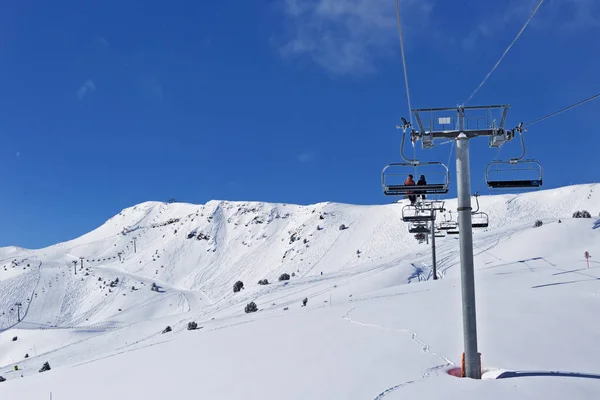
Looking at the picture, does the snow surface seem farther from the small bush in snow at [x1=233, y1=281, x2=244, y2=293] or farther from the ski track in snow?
the small bush in snow at [x1=233, y1=281, x2=244, y2=293]

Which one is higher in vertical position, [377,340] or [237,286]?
[237,286]

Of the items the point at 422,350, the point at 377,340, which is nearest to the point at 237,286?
the point at 377,340

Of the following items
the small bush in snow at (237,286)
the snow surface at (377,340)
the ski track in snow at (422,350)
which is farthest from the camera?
the small bush in snow at (237,286)

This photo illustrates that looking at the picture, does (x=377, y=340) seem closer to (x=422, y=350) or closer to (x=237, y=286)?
(x=422, y=350)

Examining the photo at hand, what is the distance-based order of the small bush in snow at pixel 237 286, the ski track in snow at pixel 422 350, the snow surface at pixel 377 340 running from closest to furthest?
the ski track in snow at pixel 422 350
the snow surface at pixel 377 340
the small bush in snow at pixel 237 286

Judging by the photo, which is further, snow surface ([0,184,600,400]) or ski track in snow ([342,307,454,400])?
snow surface ([0,184,600,400])

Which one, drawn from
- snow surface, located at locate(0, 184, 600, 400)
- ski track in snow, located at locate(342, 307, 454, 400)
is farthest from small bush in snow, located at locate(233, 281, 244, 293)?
ski track in snow, located at locate(342, 307, 454, 400)

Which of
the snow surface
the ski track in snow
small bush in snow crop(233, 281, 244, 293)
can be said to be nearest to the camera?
the ski track in snow

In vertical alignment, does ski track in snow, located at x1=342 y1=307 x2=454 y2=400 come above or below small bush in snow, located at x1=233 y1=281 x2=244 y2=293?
below

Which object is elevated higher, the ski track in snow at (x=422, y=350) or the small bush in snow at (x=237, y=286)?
the small bush in snow at (x=237, y=286)

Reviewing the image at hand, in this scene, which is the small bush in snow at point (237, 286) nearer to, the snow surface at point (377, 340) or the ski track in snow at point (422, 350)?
the snow surface at point (377, 340)

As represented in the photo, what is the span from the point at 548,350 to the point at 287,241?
8445 cm

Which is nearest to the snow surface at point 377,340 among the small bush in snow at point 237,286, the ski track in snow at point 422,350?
the ski track in snow at point 422,350

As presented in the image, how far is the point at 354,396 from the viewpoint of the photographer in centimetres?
841
